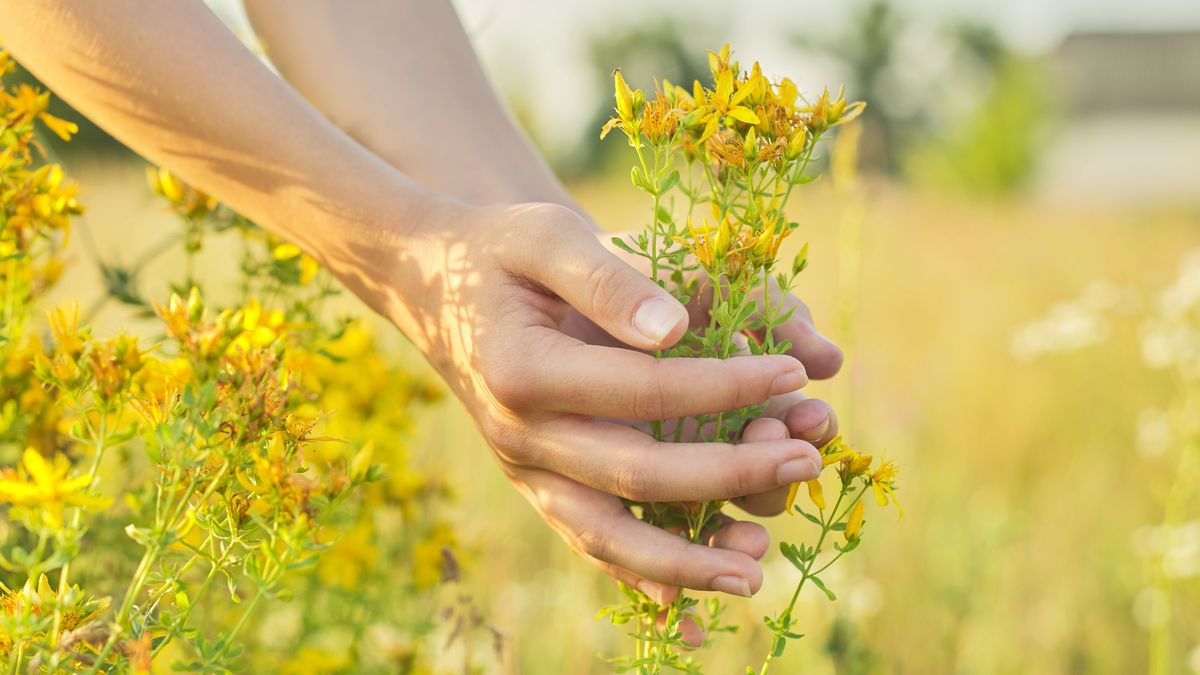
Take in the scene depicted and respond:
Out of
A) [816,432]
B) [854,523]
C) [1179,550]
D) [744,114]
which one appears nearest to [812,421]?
[816,432]

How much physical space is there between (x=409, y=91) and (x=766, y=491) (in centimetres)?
89

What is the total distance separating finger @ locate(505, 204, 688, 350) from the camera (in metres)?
0.90

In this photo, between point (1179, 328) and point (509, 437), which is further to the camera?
point (1179, 328)

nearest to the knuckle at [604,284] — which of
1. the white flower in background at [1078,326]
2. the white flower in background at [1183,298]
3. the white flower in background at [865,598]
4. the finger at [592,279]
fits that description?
the finger at [592,279]

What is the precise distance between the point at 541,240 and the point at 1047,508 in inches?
120

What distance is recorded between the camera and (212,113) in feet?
3.60

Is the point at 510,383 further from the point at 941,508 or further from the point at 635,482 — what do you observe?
the point at 941,508

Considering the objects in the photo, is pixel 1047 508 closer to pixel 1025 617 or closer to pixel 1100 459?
pixel 1100 459

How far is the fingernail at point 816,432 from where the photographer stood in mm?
1024

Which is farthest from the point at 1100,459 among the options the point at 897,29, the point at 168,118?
the point at 897,29

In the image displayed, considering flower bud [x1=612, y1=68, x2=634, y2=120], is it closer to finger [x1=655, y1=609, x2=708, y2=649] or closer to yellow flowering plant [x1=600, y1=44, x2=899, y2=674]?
yellow flowering plant [x1=600, y1=44, x2=899, y2=674]

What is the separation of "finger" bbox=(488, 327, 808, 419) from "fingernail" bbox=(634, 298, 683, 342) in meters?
0.03

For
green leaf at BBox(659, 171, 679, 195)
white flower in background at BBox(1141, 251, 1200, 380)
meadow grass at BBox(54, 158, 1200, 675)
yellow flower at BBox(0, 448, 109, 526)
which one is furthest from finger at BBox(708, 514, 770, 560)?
white flower in background at BBox(1141, 251, 1200, 380)

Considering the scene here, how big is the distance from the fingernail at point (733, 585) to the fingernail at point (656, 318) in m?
0.25
